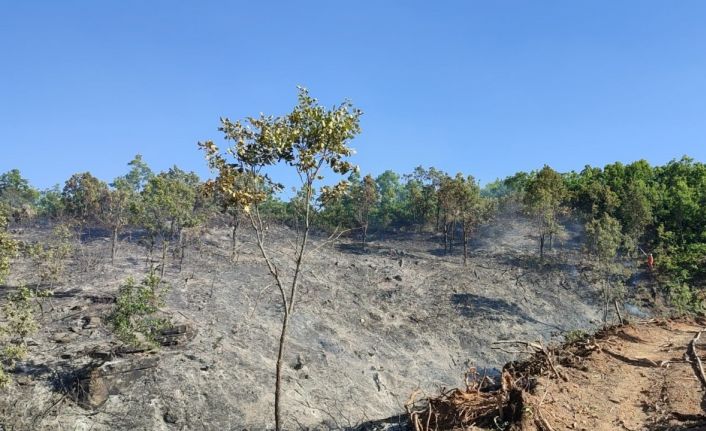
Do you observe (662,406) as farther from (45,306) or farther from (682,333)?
(45,306)

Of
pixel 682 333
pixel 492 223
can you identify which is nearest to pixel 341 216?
pixel 492 223

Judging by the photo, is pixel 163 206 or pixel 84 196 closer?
pixel 163 206

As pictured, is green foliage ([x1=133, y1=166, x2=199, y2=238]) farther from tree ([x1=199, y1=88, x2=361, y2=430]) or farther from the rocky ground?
tree ([x1=199, y1=88, x2=361, y2=430])

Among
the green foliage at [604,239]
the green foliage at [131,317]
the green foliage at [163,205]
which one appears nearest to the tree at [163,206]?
the green foliage at [163,205]

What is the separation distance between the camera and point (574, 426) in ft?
29.0

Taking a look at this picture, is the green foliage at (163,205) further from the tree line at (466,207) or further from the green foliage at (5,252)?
the green foliage at (5,252)

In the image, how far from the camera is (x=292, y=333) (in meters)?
29.9

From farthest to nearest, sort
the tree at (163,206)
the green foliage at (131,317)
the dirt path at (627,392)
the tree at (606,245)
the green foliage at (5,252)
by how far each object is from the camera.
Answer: the tree at (163,206) < the tree at (606,245) < the green foliage at (131,317) < the green foliage at (5,252) < the dirt path at (627,392)

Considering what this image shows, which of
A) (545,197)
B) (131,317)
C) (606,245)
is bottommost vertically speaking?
(131,317)

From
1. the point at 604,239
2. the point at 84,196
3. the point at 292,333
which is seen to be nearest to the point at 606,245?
the point at 604,239

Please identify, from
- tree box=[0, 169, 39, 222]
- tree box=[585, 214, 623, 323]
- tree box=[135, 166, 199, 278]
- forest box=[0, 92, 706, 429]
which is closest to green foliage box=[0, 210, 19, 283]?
forest box=[0, 92, 706, 429]

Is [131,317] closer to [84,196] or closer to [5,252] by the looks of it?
[5,252]

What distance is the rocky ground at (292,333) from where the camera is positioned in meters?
19.8

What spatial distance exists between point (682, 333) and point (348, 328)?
19.1 metres
